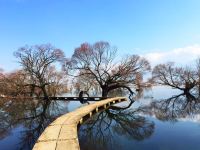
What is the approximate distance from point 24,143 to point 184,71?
47457mm

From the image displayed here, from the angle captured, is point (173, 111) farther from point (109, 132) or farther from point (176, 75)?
point (176, 75)

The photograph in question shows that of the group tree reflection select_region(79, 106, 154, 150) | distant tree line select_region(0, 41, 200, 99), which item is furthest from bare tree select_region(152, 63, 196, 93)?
tree reflection select_region(79, 106, 154, 150)

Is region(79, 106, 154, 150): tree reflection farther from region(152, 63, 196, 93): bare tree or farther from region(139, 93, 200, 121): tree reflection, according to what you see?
region(152, 63, 196, 93): bare tree

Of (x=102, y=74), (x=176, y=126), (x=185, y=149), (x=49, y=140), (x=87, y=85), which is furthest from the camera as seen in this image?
(x=87, y=85)

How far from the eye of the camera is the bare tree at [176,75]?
5303 cm

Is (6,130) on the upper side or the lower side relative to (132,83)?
lower

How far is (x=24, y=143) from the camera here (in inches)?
482

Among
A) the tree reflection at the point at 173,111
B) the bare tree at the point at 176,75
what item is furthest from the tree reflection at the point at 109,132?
the bare tree at the point at 176,75

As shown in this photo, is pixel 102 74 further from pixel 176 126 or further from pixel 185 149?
pixel 185 149

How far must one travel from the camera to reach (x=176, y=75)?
55.2 metres

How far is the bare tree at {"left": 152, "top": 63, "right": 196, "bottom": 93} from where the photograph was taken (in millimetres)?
53028

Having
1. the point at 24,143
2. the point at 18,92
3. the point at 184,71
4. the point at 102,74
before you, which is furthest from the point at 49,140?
the point at 184,71

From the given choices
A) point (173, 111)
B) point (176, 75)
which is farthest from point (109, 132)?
point (176, 75)

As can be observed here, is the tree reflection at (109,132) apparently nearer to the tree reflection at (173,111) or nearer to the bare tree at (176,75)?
the tree reflection at (173,111)
